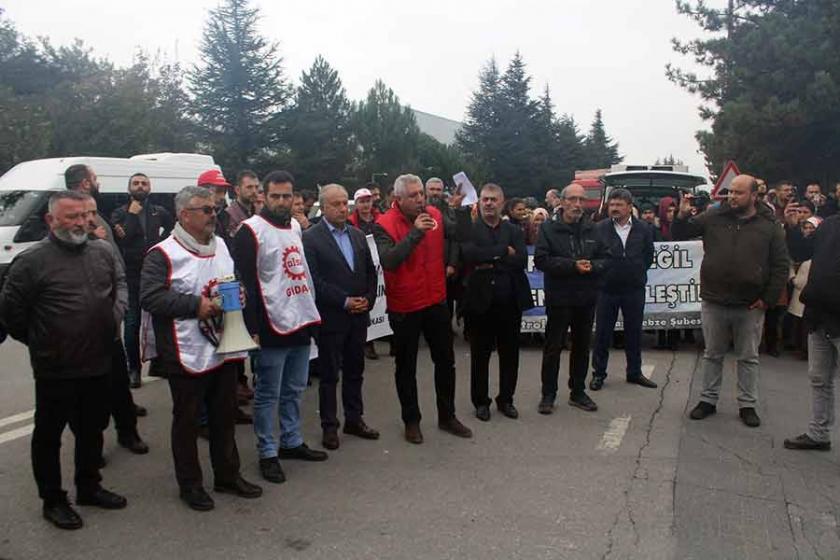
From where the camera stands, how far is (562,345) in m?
6.80

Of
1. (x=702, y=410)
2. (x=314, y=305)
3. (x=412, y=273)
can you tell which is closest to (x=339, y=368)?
(x=314, y=305)

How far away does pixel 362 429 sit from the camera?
5953mm

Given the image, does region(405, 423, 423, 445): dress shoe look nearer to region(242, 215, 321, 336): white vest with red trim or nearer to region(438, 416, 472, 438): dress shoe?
region(438, 416, 472, 438): dress shoe

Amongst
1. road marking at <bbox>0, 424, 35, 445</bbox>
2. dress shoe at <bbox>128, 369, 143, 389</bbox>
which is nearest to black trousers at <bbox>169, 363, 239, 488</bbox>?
road marking at <bbox>0, 424, 35, 445</bbox>

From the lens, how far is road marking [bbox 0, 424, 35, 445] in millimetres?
5879

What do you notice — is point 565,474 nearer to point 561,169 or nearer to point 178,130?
point 178,130

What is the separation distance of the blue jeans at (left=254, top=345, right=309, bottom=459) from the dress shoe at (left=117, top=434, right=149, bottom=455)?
3.42ft

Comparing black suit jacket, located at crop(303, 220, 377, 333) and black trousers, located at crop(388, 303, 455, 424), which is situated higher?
black suit jacket, located at crop(303, 220, 377, 333)

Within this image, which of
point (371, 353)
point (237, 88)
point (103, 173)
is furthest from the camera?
point (237, 88)

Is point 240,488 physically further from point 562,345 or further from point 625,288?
point 625,288

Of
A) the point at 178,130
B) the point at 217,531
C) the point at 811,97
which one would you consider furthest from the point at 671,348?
the point at 178,130

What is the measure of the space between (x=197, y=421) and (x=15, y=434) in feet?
7.84

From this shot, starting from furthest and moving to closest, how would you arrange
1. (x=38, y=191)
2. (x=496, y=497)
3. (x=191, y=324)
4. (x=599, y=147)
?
(x=599, y=147) → (x=38, y=191) → (x=496, y=497) → (x=191, y=324)

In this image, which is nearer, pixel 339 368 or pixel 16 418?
pixel 339 368
